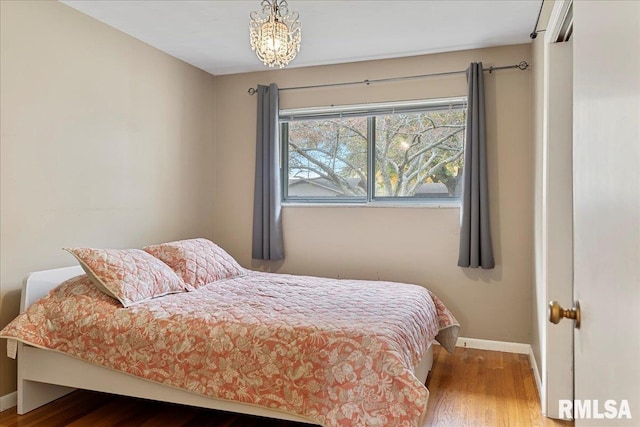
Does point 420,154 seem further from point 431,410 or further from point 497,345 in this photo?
point 431,410

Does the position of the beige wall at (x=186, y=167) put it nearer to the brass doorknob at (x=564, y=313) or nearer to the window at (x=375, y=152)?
the window at (x=375, y=152)

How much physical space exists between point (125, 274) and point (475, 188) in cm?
260

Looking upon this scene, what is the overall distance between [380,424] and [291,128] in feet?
9.97

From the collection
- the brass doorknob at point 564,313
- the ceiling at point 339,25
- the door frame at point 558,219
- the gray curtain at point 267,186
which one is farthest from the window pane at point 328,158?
the brass doorknob at point 564,313

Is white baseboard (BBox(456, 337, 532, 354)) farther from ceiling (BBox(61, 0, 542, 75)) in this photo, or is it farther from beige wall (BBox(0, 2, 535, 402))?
ceiling (BBox(61, 0, 542, 75))

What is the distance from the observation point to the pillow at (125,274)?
98.3 inches

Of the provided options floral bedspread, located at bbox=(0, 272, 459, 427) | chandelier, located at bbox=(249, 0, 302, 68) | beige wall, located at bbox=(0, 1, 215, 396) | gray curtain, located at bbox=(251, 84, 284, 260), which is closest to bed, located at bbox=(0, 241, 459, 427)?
floral bedspread, located at bbox=(0, 272, 459, 427)

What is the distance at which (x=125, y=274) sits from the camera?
2.57 m

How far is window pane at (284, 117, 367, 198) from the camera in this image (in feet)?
13.3

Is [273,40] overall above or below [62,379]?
above

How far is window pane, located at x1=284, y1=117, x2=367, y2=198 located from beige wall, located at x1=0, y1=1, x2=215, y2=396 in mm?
949

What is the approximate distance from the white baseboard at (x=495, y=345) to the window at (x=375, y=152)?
1204 mm

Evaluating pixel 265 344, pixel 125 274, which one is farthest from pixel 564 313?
pixel 125 274

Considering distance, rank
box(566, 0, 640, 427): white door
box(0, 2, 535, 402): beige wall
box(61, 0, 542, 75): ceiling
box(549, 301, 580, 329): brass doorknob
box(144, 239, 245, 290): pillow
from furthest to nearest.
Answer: box(144, 239, 245, 290): pillow
box(61, 0, 542, 75): ceiling
box(0, 2, 535, 402): beige wall
box(549, 301, 580, 329): brass doorknob
box(566, 0, 640, 427): white door
